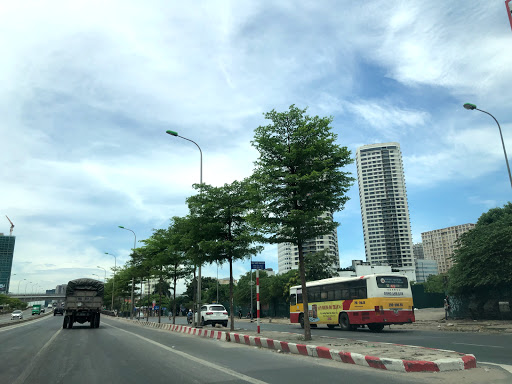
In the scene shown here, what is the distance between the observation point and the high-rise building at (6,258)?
553 ft

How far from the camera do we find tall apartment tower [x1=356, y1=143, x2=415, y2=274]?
152 meters

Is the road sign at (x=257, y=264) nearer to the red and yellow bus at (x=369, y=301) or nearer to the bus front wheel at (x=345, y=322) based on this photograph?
the red and yellow bus at (x=369, y=301)

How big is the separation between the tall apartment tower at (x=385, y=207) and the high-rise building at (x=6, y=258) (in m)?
159

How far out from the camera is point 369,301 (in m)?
21.5

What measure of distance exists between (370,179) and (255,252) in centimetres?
14270

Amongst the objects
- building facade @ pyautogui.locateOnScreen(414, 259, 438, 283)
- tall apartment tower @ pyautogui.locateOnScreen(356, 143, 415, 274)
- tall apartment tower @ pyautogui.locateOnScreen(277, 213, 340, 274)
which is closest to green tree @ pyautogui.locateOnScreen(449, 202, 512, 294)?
tall apartment tower @ pyautogui.locateOnScreen(277, 213, 340, 274)

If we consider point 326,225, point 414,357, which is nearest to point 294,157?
point 326,225

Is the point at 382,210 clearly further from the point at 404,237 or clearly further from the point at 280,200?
the point at 280,200

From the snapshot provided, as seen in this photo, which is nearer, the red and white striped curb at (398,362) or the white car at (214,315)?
the red and white striped curb at (398,362)

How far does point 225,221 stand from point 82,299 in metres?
12.4

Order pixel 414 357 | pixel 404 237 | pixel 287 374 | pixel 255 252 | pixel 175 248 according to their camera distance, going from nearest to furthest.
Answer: pixel 287 374 → pixel 414 357 → pixel 255 252 → pixel 175 248 → pixel 404 237

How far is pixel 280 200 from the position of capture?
14.8 m

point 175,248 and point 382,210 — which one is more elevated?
point 382,210

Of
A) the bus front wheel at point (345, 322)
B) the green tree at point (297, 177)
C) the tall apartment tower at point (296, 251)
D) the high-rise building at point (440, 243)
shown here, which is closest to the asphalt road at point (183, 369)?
the green tree at point (297, 177)
